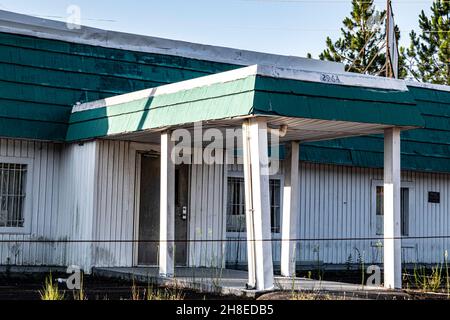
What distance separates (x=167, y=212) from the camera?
12.8 meters

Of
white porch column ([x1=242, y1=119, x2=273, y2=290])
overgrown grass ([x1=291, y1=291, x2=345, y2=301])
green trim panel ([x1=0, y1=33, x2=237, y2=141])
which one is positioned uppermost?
green trim panel ([x1=0, y1=33, x2=237, y2=141])

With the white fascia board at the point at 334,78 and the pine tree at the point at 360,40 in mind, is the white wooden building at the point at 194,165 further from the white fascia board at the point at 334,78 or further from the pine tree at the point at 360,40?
the pine tree at the point at 360,40

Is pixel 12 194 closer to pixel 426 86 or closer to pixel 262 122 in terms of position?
pixel 262 122

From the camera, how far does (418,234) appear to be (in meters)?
19.3

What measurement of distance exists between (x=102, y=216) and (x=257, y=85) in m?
5.10

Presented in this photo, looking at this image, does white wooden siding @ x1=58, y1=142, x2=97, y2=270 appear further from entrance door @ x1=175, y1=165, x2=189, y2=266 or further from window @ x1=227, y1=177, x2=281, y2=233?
window @ x1=227, y1=177, x2=281, y2=233

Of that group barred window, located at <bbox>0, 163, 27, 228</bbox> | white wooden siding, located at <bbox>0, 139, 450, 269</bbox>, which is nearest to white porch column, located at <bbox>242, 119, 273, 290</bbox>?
white wooden siding, located at <bbox>0, 139, 450, 269</bbox>

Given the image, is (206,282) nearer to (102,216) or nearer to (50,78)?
(102,216)

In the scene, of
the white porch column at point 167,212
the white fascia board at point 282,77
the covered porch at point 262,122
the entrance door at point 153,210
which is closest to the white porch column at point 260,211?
the covered porch at point 262,122

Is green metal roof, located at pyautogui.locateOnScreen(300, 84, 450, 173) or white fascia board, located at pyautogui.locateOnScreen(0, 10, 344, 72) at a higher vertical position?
white fascia board, located at pyautogui.locateOnScreen(0, 10, 344, 72)

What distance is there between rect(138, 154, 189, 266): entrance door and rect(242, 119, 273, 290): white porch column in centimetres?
427

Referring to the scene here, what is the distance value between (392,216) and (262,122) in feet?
9.14

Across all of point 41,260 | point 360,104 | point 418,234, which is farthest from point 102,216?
point 418,234

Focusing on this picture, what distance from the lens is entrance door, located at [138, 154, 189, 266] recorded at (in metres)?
15.2
